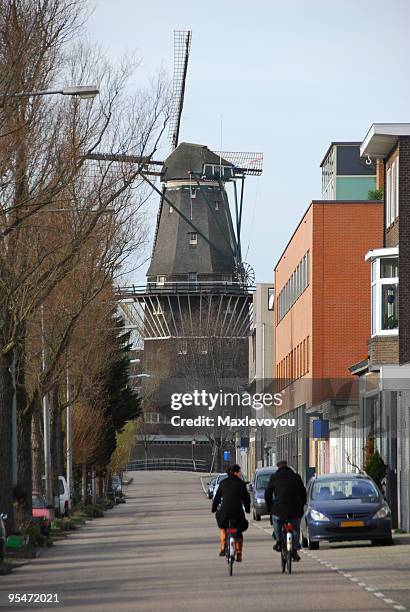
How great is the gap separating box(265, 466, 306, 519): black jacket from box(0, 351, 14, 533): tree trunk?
10.1 meters

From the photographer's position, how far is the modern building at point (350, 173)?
78875 millimetres

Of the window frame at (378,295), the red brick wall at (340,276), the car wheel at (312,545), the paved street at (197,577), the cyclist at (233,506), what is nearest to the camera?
the paved street at (197,577)

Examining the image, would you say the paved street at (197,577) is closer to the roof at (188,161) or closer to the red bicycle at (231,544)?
the red bicycle at (231,544)

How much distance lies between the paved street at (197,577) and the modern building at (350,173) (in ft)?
132

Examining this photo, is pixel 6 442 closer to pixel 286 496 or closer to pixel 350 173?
pixel 286 496

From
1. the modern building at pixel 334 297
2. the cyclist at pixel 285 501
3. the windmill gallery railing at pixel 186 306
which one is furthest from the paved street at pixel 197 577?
the windmill gallery railing at pixel 186 306

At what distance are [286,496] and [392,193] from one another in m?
23.6

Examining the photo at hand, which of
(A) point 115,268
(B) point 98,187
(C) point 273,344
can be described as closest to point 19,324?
(B) point 98,187

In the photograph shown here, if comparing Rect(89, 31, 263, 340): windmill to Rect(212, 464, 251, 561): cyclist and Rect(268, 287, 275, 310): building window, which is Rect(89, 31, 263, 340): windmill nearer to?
Rect(268, 287, 275, 310): building window

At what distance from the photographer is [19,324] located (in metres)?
35.4

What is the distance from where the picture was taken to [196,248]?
118812 mm

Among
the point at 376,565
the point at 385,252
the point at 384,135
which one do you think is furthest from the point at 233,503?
the point at 384,135

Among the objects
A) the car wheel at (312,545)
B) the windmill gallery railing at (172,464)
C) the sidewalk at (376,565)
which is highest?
the sidewalk at (376,565)

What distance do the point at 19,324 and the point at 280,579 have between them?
14.2 meters
